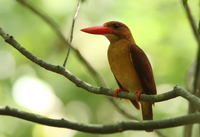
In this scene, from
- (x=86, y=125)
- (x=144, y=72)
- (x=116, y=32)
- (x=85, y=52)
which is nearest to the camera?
(x=86, y=125)

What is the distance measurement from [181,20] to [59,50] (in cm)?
188

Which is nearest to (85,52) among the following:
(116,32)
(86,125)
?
(116,32)

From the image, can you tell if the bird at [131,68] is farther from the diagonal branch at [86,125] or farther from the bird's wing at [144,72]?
the diagonal branch at [86,125]

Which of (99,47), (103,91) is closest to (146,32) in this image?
(99,47)

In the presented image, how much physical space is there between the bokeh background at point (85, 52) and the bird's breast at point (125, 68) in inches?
110

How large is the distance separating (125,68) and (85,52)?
4.23m

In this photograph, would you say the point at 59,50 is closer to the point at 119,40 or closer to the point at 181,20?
the point at 181,20

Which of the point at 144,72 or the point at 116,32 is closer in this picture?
the point at 144,72

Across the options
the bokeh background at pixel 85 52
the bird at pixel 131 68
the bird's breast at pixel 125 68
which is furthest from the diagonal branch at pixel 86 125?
the bokeh background at pixel 85 52

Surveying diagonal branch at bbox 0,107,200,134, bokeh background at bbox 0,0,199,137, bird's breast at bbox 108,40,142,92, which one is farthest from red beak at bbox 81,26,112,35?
bokeh background at bbox 0,0,199,137

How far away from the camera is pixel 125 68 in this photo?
4.45 metres

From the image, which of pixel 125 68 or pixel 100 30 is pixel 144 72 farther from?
pixel 100 30

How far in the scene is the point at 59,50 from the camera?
328 inches

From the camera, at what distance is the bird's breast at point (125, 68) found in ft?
14.6
